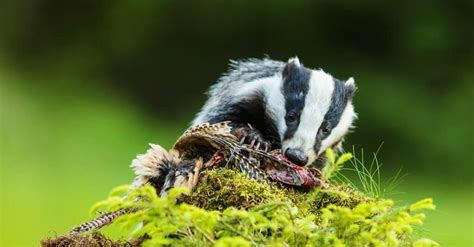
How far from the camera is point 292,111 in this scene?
1.72 m

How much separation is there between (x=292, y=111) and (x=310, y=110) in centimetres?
4

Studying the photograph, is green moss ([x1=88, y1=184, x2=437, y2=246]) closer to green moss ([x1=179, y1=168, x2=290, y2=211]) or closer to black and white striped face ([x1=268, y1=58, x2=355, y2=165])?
green moss ([x1=179, y1=168, x2=290, y2=211])

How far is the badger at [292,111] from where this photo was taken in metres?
1.66

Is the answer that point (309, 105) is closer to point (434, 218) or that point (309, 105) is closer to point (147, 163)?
point (147, 163)

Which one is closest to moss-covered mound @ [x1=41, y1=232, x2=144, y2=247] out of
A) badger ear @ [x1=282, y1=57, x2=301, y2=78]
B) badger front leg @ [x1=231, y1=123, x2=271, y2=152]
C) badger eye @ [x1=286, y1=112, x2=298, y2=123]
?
badger front leg @ [x1=231, y1=123, x2=271, y2=152]

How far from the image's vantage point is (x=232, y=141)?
4.20 ft

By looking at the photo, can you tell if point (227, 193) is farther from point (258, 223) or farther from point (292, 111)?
point (292, 111)

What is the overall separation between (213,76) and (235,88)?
7.50 ft

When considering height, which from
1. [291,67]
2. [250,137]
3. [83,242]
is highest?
[291,67]

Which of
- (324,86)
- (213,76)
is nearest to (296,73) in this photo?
(324,86)

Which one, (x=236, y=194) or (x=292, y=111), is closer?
(x=236, y=194)

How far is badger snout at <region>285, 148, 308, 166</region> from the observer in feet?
5.00

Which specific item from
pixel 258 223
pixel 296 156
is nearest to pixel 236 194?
pixel 258 223

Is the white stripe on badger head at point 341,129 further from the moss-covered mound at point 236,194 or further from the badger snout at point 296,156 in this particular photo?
the moss-covered mound at point 236,194
